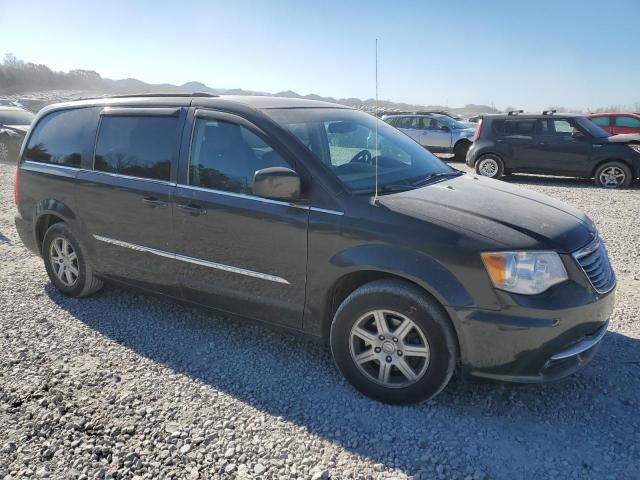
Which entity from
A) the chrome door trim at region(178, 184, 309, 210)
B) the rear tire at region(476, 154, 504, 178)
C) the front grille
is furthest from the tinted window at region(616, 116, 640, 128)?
the chrome door trim at region(178, 184, 309, 210)

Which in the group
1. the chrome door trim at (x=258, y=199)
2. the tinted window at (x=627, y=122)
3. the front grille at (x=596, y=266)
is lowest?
the front grille at (x=596, y=266)

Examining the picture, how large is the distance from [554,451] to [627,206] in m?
7.80

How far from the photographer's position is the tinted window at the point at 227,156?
3459mm

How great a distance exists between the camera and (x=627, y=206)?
9.06 meters

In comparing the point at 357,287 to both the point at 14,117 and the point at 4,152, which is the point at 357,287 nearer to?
the point at 4,152

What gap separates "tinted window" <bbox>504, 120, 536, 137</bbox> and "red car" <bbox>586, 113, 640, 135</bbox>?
175 inches

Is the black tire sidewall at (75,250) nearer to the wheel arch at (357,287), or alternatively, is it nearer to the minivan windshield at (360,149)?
the minivan windshield at (360,149)

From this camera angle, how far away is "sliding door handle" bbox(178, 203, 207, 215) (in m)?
3.63

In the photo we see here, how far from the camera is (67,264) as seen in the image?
15.6ft

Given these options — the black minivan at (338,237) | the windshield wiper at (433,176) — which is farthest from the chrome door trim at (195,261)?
the windshield wiper at (433,176)

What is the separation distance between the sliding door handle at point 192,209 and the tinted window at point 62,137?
135cm

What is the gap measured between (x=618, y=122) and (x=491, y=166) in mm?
5872

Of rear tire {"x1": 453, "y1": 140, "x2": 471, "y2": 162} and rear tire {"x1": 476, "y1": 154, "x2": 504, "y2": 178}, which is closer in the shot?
rear tire {"x1": 476, "y1": 154, "x2": 504, "y2": 178}

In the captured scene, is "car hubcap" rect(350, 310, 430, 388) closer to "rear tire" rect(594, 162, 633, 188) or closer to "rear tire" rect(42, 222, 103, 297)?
"rear tire" rect(42, 222, 103, 297)
